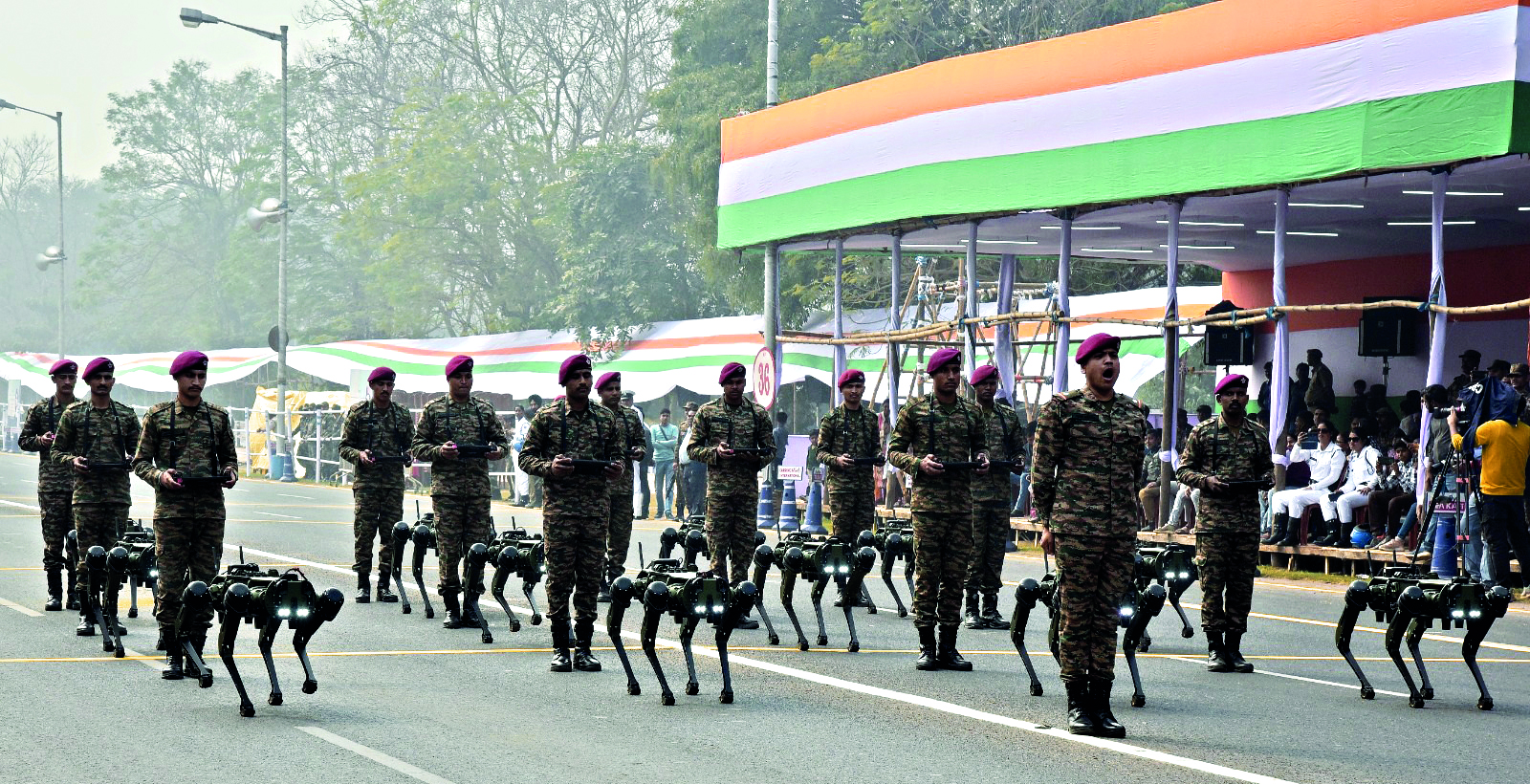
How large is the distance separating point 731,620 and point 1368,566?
1182 centimetres

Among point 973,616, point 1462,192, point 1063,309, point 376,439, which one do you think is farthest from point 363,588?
point 1462,192

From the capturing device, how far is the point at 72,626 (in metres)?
14.6

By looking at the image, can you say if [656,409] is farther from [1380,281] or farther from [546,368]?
[1380,281]

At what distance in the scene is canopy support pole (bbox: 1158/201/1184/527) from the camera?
22203 mm

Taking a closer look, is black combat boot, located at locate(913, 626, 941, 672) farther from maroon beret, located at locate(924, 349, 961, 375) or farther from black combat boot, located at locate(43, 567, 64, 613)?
black combat boot, located at locate(43, 567, 64, 613)

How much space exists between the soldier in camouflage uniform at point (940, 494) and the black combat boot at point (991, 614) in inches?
91.0

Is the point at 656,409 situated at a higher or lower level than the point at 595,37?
lower

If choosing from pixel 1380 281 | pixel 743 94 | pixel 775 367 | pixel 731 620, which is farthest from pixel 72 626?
pixel 743 94

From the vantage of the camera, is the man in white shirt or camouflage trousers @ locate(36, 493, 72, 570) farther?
the man in white shirt

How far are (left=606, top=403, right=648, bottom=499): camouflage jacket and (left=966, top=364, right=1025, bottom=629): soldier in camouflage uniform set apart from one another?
2.73m

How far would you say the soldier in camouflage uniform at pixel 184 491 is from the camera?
11.8m

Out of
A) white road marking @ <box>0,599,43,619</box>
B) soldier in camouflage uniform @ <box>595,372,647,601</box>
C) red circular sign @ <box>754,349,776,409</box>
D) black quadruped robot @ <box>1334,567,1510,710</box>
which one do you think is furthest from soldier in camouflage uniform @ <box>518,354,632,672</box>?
red circular sign @ <box>754,349,776,409</box>

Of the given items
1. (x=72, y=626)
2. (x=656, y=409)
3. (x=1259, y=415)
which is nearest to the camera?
(x=72, y=626)

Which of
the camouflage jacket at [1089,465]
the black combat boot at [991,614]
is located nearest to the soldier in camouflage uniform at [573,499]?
the camouflage jacket at [1089,465]
